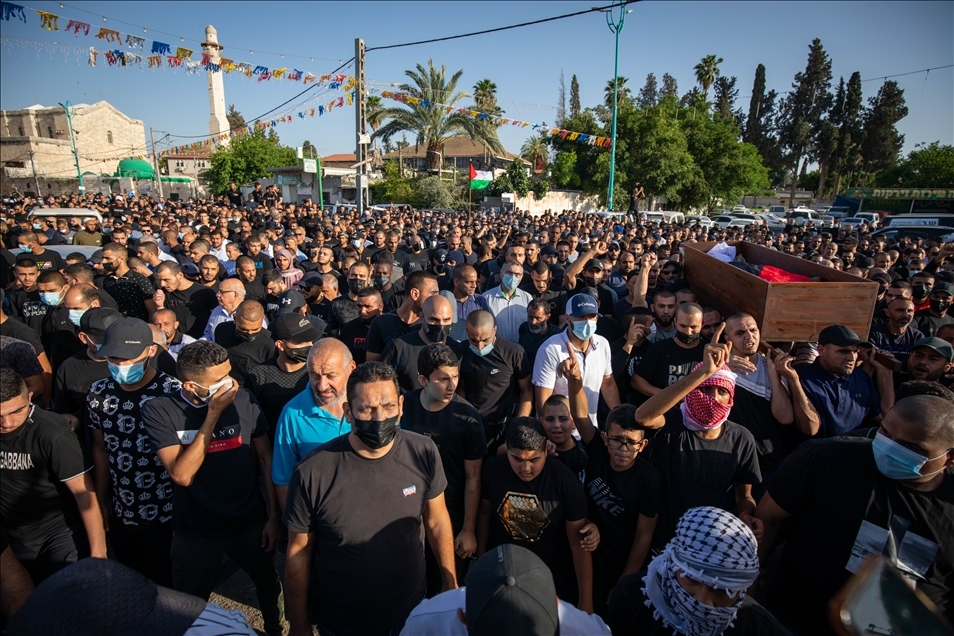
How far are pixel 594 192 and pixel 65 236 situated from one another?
32.0 m

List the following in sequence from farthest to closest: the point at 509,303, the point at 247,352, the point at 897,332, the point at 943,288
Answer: the point at 943,288 → the point at 509,303 → the point at 897,332 → the point at 247,352

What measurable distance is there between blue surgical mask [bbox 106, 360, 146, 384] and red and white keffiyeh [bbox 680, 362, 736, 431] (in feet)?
10.5

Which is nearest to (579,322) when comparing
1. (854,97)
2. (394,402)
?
(394,402)

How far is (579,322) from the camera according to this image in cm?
366

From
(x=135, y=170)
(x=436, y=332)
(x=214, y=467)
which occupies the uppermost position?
(x=135, y=170)

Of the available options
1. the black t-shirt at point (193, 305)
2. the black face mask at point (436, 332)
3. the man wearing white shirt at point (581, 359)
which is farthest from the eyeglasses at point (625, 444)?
the black t-shirt at point (193, 305)

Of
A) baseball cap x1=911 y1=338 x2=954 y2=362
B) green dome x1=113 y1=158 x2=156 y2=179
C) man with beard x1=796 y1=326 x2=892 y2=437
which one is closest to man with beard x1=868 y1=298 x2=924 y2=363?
baseball cap x1=911 y1=338 x2=954 y2=362

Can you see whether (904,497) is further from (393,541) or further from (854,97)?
(854,97)

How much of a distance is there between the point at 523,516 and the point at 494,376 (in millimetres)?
1153

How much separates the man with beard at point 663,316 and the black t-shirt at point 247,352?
11.1 feet

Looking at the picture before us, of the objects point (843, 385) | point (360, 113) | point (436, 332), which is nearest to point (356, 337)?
point (436, 332)

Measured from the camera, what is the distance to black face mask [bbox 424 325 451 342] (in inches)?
146

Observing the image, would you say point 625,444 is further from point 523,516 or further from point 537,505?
point 523,516

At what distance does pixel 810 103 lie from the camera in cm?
5706
